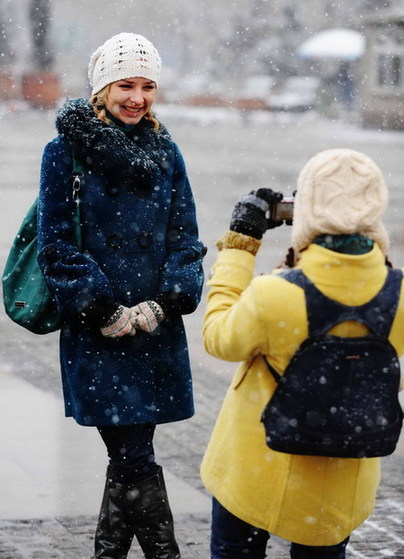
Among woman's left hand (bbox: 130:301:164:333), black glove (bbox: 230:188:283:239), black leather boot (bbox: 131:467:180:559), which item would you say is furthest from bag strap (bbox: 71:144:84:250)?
black leather boot (bbox: 131:467:180:559)

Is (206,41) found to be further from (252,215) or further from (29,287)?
(252,215)

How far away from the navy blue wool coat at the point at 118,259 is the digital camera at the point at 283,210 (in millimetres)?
677

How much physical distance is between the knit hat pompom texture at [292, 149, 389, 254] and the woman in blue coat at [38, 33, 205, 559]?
0.94 metres

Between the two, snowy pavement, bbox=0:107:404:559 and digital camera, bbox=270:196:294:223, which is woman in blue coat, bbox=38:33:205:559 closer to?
snowy pavement, bbox=0:107:404:559

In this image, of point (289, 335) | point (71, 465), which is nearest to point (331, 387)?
point (289, 335)

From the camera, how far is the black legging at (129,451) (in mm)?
4211

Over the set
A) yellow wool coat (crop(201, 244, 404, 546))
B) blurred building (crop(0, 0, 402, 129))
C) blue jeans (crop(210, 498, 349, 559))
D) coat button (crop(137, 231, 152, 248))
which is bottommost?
blue jeans (crop(210, 498, 349, 559))

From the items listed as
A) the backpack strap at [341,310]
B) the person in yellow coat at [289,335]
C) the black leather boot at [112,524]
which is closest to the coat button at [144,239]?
the person in yellow coat at [289,335]

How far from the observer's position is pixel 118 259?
4164mm

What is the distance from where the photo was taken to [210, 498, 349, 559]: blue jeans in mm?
3551

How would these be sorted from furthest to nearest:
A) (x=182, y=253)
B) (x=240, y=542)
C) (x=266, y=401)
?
(x=182, y=253), (x=240, y=542), (x=266, y=401)

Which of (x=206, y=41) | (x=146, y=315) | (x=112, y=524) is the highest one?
(x=206, y=41)

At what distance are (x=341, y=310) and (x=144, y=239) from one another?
1.09 meters

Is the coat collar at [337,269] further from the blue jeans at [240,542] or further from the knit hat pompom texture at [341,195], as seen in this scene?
the blue jeans at [240,542]
